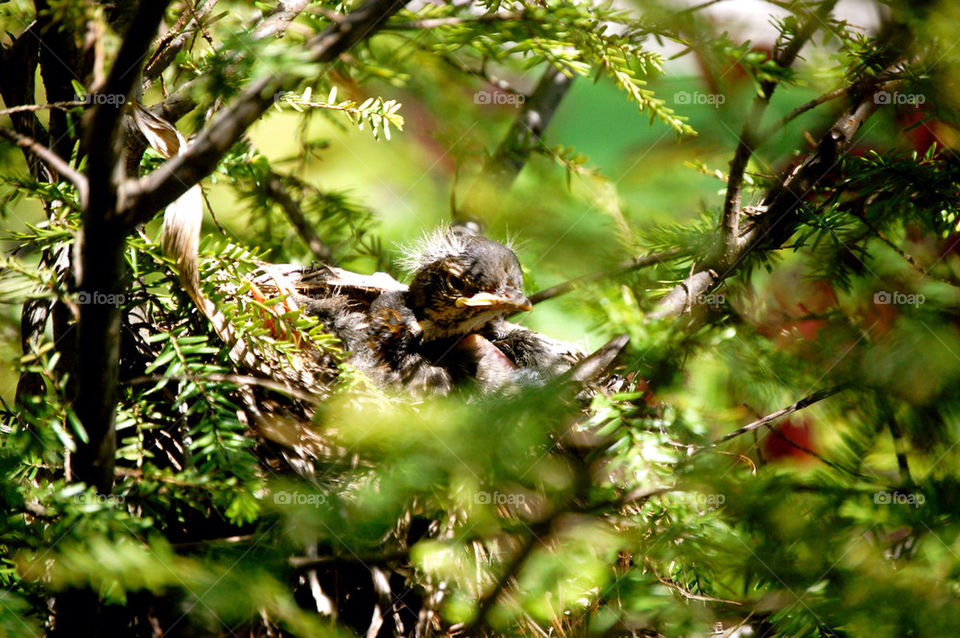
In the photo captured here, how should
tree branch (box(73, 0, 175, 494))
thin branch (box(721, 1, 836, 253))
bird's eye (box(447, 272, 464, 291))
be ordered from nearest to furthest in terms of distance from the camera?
tree branch (box(73, 0, 175, 494)) < thin branch (box(721, 1, 836, 253)) < bird's eye (box(447, 272, 464, 291))

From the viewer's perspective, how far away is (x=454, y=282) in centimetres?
147

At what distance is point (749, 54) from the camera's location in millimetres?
719

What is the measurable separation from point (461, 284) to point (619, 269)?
0.73 meters

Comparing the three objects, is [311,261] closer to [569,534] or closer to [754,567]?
[569,534]

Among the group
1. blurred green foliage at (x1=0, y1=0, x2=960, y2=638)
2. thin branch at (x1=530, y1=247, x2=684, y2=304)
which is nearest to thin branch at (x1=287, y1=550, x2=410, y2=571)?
blurred green foliage at (x1=0, y1=0, x2=960, y2=638)

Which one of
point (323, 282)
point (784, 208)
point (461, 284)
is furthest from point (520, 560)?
point (323, 282)

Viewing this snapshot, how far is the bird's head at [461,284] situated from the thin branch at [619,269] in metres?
0.08

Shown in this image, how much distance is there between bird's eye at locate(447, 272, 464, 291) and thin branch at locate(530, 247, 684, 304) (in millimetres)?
160

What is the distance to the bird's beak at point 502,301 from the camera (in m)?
1.35

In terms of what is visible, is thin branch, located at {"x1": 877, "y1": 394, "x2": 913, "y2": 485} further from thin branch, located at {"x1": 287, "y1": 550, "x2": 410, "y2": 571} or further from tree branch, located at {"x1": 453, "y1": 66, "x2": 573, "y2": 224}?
tree branch, located at {"x1": 453, "y1": 66, "x2": 573, "y2": 224}

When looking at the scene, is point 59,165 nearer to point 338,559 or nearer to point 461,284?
point 338,559

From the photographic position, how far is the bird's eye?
4.78ft

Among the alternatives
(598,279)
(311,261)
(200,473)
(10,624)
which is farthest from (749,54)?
(311,261)

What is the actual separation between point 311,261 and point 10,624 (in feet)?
3.71
